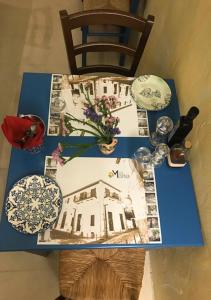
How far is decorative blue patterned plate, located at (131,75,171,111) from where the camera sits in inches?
50.0

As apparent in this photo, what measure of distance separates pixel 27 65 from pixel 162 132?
5.15ft

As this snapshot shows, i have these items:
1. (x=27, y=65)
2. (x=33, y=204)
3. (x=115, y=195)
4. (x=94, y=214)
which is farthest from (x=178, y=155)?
(x=27, y=65)

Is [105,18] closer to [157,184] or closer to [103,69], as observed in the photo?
[103,69]

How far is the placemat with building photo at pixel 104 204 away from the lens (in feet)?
3.24

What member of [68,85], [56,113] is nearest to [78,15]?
[68,85]

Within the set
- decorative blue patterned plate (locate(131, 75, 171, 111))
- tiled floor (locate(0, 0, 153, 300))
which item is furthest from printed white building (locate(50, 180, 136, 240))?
tiled floor (locate(0, 0, 153, 300))

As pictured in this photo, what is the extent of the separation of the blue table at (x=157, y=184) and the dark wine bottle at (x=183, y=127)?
12 centimetres

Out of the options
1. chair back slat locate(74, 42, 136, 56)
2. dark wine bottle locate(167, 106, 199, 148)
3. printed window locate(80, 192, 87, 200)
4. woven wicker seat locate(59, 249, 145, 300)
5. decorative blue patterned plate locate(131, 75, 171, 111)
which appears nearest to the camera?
dark wine bottle locate(167, 106, 199, 148)

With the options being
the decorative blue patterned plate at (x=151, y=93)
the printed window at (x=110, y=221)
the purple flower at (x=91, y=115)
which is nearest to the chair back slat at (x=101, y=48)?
the decorative blue patterned plate at (x=151, y=93)

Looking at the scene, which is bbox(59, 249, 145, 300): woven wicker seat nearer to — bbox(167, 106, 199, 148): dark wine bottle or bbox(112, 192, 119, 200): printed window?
bbox(112, 192, 119, 200): printed window

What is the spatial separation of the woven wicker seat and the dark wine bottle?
555 millimetres

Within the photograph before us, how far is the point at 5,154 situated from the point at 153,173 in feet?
3.92

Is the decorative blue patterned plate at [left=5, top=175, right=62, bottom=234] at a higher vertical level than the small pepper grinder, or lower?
lower

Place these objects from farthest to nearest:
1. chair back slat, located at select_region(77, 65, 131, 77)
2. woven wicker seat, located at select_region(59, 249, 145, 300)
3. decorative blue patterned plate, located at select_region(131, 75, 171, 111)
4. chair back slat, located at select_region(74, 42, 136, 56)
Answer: chair back slat, located at select_region(77, 65, 131, 77), chair back slat, located at select_region(74, 42, 136, 56), decorative blue patterned plate, located at select_region(131, 75, 171, 111), woven wicker seat, located at select_region(59, 249, 145, 300)
